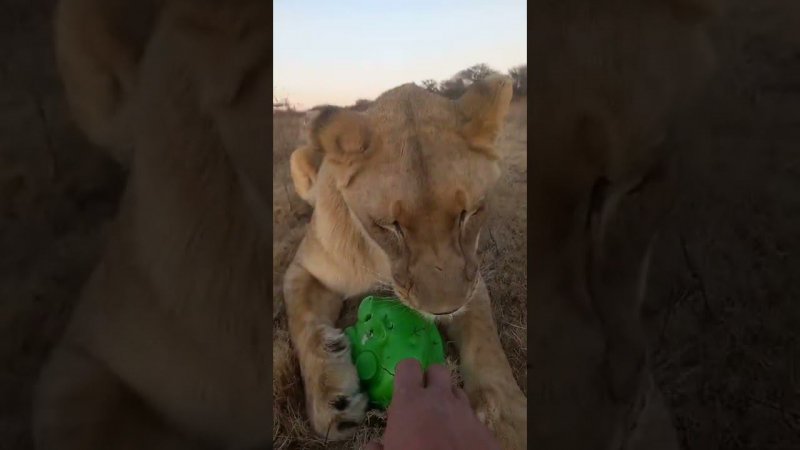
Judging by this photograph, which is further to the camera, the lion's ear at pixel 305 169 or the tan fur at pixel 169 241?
the lion's ear at pixel 305 169

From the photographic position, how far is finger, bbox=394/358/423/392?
1266 millimetres

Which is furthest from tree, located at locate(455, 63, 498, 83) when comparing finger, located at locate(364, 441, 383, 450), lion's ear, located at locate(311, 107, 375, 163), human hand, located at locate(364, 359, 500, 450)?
finger, located at locate(364, 441, 383, 450)

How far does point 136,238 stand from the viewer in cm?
123

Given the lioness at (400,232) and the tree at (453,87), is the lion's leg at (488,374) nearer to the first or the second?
the lioness at (400,232)

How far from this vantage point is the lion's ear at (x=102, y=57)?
3.96 ft

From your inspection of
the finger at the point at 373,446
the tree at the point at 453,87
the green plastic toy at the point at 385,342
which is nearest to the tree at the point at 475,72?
the tree at the point at 453,87

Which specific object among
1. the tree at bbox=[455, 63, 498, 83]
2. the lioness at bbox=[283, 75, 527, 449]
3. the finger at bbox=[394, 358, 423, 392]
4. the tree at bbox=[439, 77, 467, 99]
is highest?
the tree at bbox=[455, 63, 498, 83]

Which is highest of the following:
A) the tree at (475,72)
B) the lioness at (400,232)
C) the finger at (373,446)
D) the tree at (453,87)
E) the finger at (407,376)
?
the tree at (475,72)

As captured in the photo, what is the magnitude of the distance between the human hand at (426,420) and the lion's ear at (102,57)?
716 mm

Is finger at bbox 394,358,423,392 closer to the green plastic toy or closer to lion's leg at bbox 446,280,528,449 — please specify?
the green plastic toy
